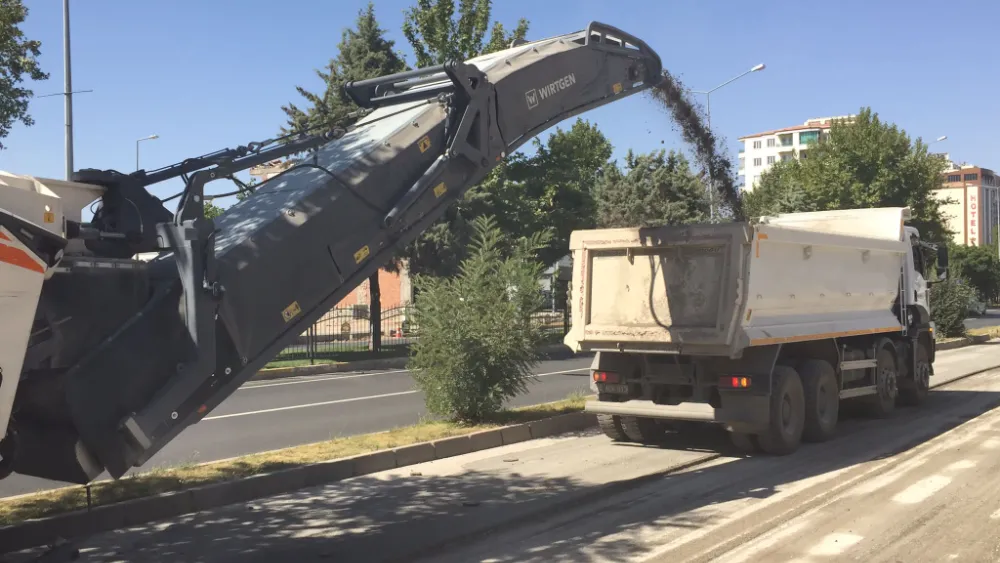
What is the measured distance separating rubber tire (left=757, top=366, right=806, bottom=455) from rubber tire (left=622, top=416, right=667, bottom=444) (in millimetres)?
1416

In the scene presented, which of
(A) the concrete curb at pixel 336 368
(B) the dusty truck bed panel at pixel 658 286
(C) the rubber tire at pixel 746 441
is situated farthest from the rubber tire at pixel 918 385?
(A) the concrete curb at pixel 336 368

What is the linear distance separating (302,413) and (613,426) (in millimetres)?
5987

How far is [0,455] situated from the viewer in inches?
190

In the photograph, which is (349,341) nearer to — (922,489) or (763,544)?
(922,489)

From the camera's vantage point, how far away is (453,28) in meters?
25.7

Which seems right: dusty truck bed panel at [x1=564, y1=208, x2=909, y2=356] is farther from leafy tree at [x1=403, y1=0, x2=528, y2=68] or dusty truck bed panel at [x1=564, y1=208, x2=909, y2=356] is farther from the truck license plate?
leafy tree at [x1=403, y1=0, x2=528, y2=68]

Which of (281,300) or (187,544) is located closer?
(281,300)

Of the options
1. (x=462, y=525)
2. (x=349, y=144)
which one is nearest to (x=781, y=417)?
(x=462, y=525)

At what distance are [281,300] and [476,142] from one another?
2387 millimetres

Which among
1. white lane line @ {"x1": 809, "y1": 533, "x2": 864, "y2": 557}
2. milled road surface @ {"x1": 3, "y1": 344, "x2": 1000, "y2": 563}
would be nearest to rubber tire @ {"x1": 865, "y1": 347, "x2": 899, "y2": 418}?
milled road surface @ {"x1": 3, "y1": 344, "x2": 1000, "y2": 563}

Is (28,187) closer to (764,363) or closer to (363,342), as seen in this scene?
(764,363)

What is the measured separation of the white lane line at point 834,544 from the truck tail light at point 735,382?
3.05 metres

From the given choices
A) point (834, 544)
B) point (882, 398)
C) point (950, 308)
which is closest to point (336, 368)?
point (882, 398)

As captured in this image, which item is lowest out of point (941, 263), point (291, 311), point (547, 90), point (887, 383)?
point (887, 383)
